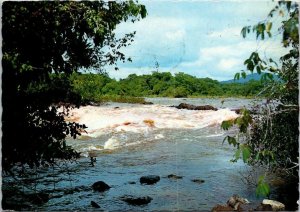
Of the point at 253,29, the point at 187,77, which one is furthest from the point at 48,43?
the point at 187,77

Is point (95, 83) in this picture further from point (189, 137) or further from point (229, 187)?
point (189, 137)

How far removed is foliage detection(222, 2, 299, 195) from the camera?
3062mm

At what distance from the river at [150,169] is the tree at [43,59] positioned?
176 cm

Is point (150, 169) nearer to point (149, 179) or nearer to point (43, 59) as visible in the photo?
point (149, 179)

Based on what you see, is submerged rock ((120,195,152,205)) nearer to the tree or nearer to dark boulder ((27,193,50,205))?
dark boulder ((27,193,50,205))

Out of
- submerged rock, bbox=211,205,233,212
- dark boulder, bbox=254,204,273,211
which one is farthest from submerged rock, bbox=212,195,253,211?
dark boulder, bbox=254,204,273,211

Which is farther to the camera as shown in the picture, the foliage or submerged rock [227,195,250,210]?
submerged rock [227,195,250,210]

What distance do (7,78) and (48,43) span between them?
587mm

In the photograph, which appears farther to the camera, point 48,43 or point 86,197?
Result: point 86,197

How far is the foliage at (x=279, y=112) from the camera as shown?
3062mm

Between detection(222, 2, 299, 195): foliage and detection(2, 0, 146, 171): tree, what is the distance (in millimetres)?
1588

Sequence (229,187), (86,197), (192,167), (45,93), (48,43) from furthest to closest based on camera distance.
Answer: (192,167) < (229,187) < (86,197) < (45,93) < (48,43)

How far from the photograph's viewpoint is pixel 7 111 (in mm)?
4848

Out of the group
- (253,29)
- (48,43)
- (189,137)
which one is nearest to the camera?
(253,29)
